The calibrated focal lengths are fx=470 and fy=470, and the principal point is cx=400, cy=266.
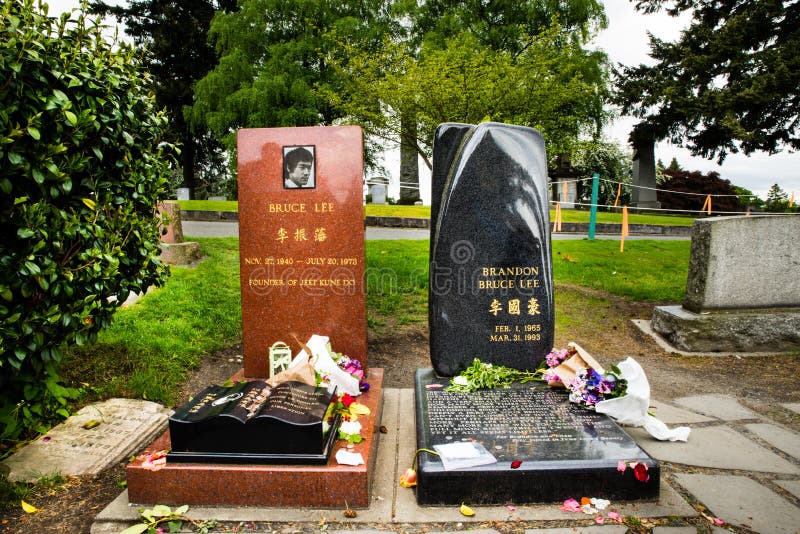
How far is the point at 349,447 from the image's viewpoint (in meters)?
2.61

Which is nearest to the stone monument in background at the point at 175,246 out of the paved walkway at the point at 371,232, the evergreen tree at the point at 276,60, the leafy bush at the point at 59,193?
the paved walkway at the point at 371,232

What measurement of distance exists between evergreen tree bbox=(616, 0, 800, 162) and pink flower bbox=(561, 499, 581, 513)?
7729mm

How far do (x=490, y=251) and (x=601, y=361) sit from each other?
2249mm

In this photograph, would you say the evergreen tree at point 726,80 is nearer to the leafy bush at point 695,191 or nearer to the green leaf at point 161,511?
the green leaf at point 161,511

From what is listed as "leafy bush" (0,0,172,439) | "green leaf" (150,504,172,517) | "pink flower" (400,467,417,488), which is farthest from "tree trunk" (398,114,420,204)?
"green leaf" (150,504,172,517)

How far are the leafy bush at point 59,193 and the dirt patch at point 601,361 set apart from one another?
520mm

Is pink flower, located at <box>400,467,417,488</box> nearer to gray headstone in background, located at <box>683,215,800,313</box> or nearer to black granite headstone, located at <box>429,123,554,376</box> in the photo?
black granite headstone, located at <box>429,123,554,376</box>

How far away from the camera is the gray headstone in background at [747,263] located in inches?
193

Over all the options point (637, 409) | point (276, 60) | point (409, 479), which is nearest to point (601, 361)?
point (637, 409)

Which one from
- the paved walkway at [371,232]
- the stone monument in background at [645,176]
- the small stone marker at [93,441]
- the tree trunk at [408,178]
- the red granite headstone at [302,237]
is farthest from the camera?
the tree trunk at [408,178]

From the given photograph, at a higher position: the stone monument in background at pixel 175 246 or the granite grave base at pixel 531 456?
the stone monument in background at pixel 175 246

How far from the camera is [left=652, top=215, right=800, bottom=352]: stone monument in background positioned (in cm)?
491

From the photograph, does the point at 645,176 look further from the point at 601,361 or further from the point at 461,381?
the point at 461,381

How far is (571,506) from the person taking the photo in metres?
2.36
